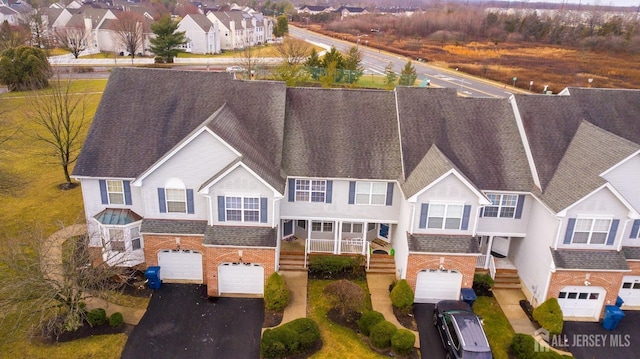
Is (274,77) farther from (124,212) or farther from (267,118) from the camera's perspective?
(124,212)

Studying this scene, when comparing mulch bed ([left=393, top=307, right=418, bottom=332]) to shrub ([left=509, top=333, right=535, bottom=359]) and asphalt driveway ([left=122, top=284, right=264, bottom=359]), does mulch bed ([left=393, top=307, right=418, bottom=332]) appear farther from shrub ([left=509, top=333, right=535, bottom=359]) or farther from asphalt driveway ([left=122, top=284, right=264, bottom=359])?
asphalt driveway ([left=122, top=284, right=264, bottom=359])

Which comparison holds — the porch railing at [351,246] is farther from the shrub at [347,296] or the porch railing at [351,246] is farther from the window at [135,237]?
the window at [135,237]

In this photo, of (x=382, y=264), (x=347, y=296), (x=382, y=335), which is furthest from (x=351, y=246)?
(x=382, y=335)

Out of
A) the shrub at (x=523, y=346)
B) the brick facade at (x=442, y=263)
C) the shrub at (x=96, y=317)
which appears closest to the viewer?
the shrub at (x=523, y=346)

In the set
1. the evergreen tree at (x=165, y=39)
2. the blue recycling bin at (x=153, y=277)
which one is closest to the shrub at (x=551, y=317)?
the blue recycling bin at (x=153, y=277)

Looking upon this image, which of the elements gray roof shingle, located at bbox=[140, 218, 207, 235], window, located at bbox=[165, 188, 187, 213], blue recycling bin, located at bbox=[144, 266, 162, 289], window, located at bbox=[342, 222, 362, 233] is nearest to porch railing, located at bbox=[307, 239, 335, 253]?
window, located at bbox=[342, 222, 362, 233]

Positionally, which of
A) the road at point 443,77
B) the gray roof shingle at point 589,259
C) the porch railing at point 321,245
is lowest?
the porch railing at point 321,245

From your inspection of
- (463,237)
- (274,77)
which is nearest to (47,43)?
(274,77)

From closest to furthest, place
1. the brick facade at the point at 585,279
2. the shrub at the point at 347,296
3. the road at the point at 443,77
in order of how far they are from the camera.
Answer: the shrub at the point at 347,296 < the brick facade at the point at 585,279 < the road at the point at 443,77
